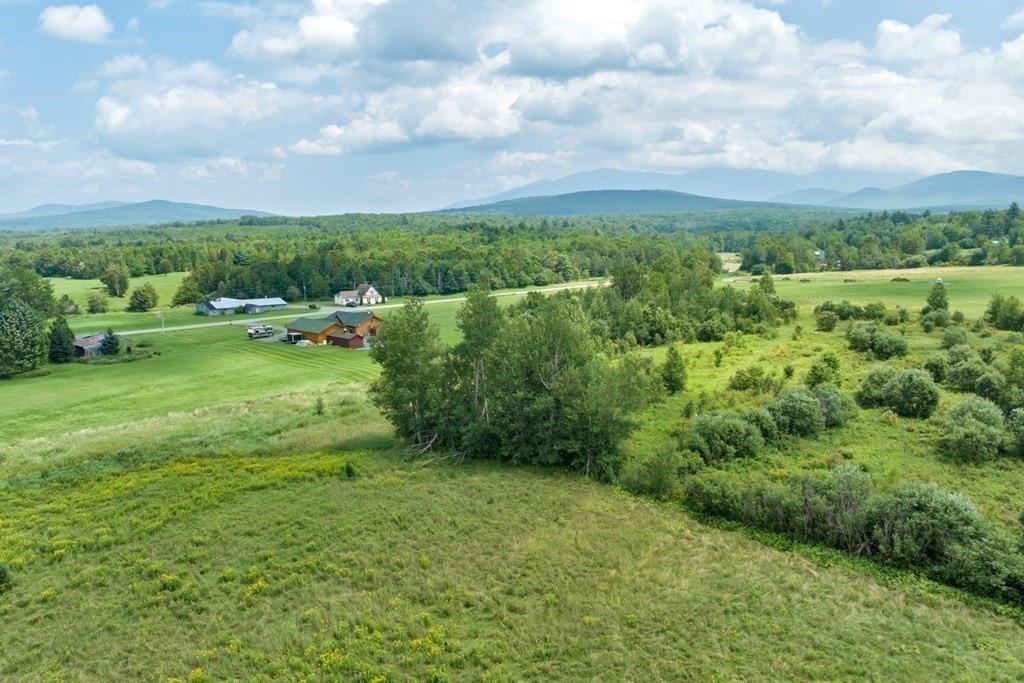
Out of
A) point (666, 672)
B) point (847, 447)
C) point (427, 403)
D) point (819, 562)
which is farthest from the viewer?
point (427, 403)

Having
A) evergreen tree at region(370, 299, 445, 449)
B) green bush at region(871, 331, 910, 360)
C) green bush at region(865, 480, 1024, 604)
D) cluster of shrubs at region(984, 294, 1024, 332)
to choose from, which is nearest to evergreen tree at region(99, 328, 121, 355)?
evergreen tree at region(370, 299, 445, 449)

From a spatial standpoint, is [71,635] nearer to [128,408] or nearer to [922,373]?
[128,408]

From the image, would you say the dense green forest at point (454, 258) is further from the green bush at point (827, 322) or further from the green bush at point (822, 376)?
the green bush at point (822, 376)

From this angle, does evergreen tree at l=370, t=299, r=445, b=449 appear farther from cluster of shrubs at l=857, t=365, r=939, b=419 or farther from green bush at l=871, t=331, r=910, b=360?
green bush at l=871, t=331, r=910, b=360

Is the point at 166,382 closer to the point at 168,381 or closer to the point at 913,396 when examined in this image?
the point at 168,381

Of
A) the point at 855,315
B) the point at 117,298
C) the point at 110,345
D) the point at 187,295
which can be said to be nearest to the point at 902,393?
the point at 855,315

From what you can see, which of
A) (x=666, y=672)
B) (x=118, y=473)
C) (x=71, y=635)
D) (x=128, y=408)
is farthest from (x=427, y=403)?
(x=128, y=408)
